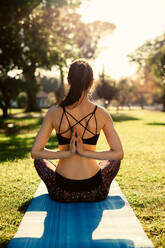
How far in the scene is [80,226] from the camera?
9.20ft

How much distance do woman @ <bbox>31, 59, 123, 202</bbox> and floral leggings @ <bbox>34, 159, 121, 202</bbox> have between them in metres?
0.01

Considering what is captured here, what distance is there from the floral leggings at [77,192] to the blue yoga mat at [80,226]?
8 cm

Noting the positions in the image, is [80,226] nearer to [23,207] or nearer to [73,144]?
[73,144]

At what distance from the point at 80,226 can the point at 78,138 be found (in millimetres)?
971

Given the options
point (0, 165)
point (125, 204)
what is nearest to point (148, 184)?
point (125, 204)

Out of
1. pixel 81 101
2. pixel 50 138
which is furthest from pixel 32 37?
pixel 81 101

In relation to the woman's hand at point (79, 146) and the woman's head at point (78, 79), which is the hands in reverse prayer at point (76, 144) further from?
the woman's head at point (78, 79)

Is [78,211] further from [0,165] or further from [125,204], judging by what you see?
[0,165]

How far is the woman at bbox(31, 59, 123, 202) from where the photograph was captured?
9.73 feet

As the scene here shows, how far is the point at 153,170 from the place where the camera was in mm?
6254

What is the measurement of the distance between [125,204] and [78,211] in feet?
2.24

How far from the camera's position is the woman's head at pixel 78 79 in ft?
9.53

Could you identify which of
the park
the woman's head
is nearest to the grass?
the park

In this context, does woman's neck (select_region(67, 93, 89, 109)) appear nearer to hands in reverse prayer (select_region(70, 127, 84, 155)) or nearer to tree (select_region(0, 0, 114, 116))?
hands in reverse prayer (select_region(70, 127, 84, 155))
